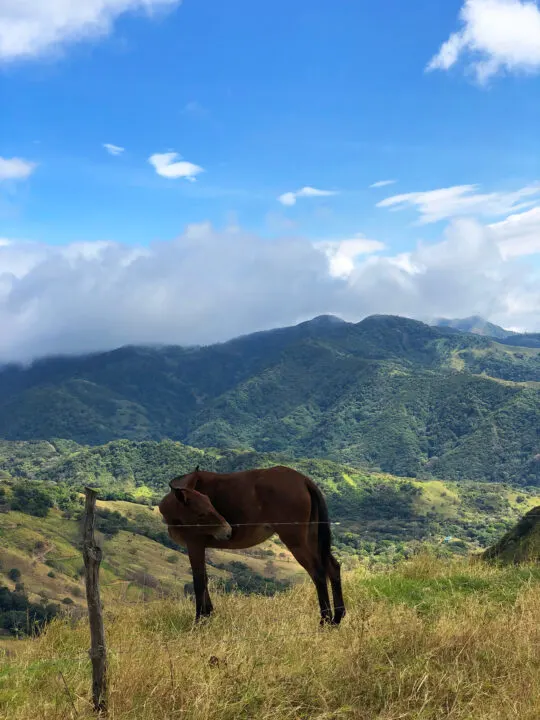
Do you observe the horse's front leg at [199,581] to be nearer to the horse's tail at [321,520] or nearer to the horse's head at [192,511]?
the horse's head at [192,511]

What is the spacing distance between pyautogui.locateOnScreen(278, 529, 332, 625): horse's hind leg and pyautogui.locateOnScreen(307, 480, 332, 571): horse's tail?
0.45ft

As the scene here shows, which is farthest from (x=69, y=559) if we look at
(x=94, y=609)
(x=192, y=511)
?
(x=94, y=609)

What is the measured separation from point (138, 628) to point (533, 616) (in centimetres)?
552

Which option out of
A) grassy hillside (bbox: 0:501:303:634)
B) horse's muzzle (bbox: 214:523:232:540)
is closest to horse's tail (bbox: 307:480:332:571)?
horse's muzzle (bbox: 214:523:232:540)

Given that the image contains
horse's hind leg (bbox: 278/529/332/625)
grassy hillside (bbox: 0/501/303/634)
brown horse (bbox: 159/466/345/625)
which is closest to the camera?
horse's hind leg (bbox: 278/529/332/625)

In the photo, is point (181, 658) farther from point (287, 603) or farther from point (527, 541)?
point (527, 541)

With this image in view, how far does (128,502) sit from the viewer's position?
135250mm

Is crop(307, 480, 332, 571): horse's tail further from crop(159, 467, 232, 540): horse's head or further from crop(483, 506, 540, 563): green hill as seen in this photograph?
crop(483, 506, 540, 563): green hill

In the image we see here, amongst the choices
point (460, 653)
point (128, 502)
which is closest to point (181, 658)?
point (460, 653)

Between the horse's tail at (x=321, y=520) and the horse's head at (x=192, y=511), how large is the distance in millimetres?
1359

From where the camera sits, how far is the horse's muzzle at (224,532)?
7.93 metres

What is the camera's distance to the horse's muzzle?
7930mm

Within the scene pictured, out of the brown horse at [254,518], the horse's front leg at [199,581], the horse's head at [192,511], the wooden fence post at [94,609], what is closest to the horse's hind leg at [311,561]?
the brown horse at [254,518]

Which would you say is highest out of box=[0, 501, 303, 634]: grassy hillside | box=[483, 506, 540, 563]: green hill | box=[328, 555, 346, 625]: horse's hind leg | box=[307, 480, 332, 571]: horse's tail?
box=[307, 480, 332, 571]: horse's tail
